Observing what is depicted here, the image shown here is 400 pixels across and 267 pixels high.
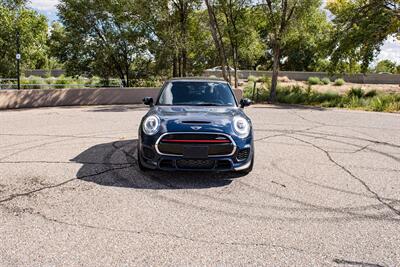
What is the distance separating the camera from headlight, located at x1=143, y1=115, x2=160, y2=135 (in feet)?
18.1

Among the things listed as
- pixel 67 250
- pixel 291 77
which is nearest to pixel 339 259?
pixel 67 250

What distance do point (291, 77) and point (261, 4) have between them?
99.8ft

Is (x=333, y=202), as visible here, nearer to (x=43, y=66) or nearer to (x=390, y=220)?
(x=390, y=220)

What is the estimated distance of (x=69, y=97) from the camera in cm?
1959

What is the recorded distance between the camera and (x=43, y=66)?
67.8m

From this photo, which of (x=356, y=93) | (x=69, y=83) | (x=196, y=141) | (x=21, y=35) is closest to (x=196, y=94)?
(x=196, y=141)

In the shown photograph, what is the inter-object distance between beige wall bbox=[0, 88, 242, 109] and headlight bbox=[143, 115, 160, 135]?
13751mm

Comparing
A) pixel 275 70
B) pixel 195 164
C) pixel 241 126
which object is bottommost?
pixel 195 164

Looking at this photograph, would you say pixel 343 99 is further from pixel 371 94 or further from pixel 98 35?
pixel 98 35

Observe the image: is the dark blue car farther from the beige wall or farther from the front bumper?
the beige wall

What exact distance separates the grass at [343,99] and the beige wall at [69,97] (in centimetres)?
348

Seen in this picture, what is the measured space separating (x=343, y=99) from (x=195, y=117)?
57.8ft

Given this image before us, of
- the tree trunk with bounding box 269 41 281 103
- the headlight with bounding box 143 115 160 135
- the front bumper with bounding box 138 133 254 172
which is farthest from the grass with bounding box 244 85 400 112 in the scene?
the headlight with bounding box 143 115 160 135

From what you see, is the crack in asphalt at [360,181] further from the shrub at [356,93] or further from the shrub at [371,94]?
the shrub at [371,94]
